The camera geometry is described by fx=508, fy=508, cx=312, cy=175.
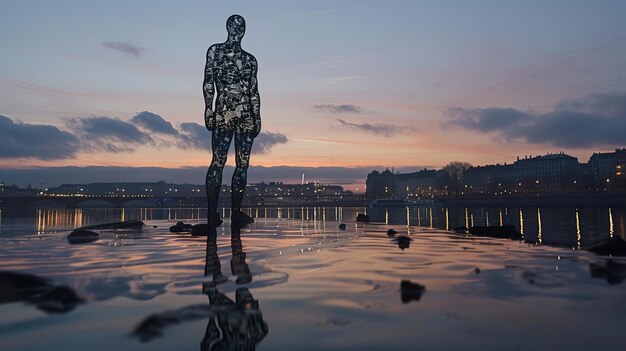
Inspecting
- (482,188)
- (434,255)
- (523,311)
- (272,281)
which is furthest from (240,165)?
(482,188)

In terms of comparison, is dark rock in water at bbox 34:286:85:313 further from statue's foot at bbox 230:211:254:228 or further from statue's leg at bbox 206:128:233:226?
statue's foot at bbox 230:211:254:228

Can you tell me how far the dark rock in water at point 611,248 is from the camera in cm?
1440

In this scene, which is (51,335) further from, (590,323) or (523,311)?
(590,323)

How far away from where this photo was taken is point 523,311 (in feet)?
22.0

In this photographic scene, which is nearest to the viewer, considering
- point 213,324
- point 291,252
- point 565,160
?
point 213,324

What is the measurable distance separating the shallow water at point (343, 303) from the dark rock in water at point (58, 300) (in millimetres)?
185

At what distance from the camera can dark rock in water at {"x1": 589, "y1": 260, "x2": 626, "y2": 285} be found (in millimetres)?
9430

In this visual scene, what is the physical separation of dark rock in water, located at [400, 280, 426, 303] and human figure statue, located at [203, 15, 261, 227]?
13924mm

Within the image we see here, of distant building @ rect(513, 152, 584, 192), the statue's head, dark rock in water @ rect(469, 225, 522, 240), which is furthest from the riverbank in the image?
the statue's head

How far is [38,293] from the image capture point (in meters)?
8.10

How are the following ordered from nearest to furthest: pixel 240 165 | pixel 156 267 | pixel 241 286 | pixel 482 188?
pixel 241 286
pixel 156 267
pixel 240 165
pixel 482 188

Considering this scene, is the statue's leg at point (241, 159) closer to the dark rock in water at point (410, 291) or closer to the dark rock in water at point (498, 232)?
the dark rock in water at point (498, 232)

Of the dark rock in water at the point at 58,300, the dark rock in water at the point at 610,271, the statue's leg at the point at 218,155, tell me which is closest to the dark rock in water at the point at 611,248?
the dark rock in water at the point at 610,271

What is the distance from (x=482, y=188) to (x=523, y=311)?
20047cm
